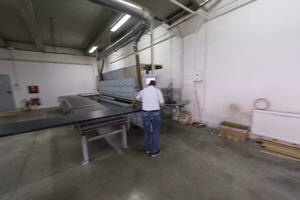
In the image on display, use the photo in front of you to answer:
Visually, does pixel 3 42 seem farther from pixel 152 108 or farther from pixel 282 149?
pixel 282 149

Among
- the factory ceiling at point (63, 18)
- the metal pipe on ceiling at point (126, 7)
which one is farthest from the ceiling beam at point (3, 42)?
the metal pipe on ceiling at point (126, 7)

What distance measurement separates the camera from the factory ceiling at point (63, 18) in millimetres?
3578

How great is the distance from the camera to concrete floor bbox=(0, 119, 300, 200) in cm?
167

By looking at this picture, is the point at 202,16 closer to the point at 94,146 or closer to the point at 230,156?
the point at 230,156

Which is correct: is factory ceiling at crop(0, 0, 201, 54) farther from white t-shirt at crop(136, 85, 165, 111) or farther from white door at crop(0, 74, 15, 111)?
white t-shirt at crop(136, 85, 165, 111)

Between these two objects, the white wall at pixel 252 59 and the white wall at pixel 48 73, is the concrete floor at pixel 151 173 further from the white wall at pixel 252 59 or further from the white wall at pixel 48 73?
the white wall at pixel 48 73

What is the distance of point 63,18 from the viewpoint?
14.9ft

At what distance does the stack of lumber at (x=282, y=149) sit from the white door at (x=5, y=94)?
10.7 m

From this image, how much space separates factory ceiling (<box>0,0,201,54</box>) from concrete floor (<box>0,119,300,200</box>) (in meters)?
3.58

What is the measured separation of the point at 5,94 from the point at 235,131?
10.3m

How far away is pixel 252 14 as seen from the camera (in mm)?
2857

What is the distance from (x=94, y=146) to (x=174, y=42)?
4.12 m

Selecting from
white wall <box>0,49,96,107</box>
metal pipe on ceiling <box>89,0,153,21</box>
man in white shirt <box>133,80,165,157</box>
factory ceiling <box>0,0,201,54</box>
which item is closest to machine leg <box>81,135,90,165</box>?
man in white shirt <box>133,80,165,157</box>

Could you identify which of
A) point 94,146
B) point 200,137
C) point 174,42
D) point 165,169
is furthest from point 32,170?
point 174,42
